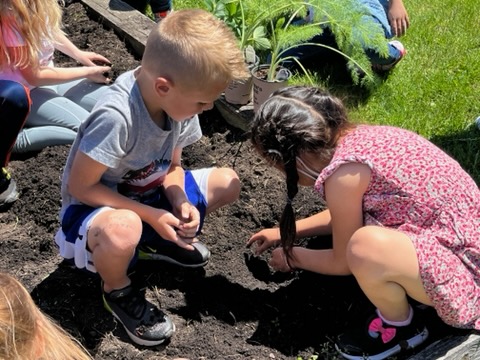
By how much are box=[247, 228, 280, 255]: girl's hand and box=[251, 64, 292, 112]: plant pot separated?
0.80 metres

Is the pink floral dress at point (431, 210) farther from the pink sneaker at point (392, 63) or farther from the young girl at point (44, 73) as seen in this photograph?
the pink sneaker at point (392, 63)

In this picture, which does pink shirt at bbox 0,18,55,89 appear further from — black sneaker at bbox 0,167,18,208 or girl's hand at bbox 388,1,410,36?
girl's hand at bbox 388,1,410,36

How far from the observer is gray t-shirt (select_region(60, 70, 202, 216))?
2.34 metres

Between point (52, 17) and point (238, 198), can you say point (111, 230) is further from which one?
point (52, 17)

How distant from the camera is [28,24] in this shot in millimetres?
2965

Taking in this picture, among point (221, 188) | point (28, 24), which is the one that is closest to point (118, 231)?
point (221, 188)

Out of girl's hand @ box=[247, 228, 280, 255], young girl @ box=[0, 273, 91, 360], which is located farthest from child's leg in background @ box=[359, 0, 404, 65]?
young girl @ box=[0, 273, 91, 360]

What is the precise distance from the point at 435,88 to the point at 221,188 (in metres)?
1.72

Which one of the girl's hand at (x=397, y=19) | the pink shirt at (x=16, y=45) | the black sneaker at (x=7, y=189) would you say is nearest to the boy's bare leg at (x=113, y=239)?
the black sneaker at (x=7, y=189)

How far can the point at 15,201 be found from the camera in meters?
3.14

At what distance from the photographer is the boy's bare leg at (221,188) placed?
283 cm

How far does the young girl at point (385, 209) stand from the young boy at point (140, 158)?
0.95 feet

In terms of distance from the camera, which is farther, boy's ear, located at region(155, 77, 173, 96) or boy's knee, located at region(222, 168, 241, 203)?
boy's knee, located at region(222, 168, 241, 203)

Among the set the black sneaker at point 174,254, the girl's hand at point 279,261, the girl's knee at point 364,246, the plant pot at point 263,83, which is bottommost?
the black sneaker at point 174,254
